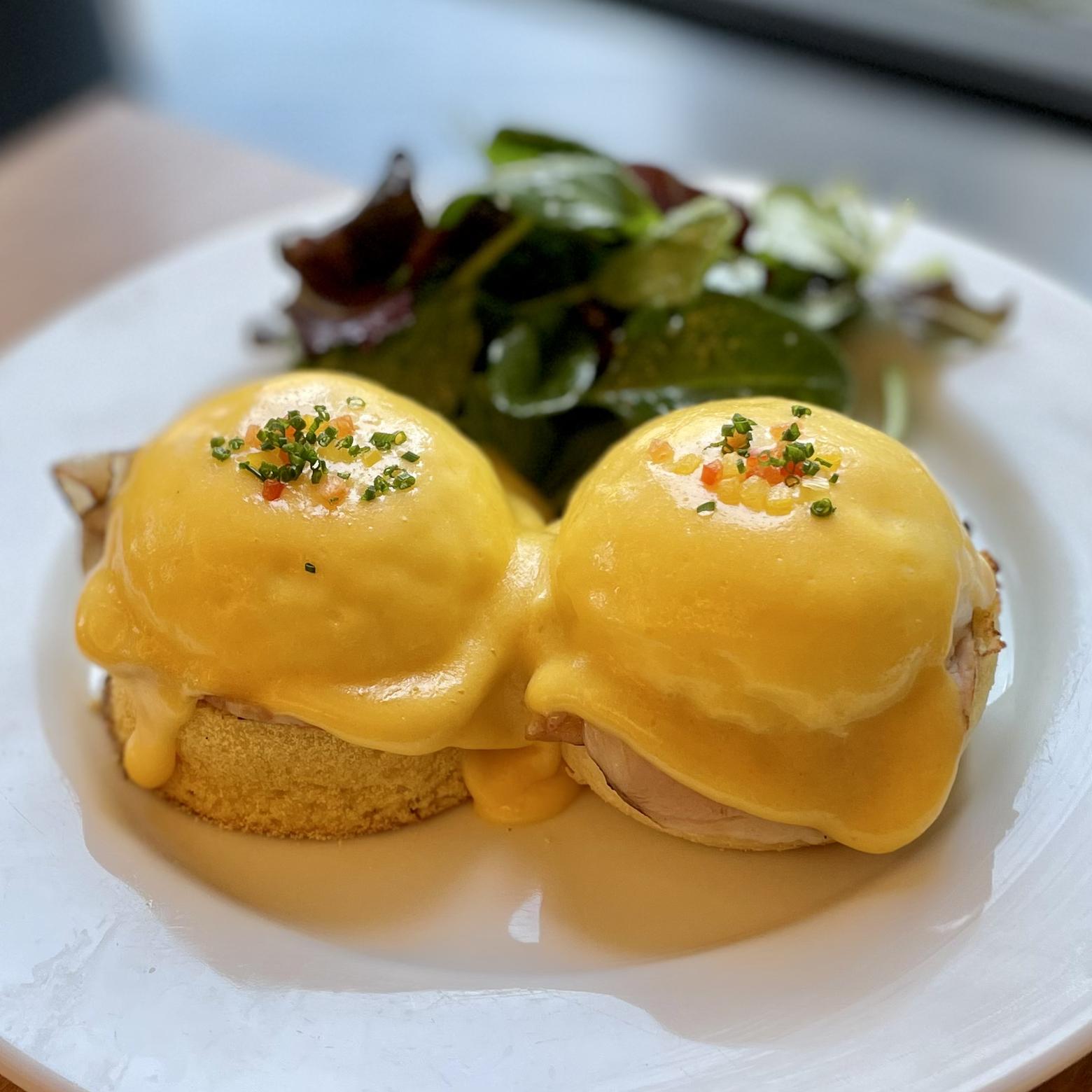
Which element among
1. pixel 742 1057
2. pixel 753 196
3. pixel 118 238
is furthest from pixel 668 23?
pixel 742 1057

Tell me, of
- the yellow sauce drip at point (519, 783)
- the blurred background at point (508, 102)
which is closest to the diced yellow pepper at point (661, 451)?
the yellow sauce drip at point (519, 783)

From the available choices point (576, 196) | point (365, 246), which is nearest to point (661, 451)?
point (576, 196)

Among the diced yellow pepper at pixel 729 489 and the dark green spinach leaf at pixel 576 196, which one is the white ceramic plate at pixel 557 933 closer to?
the diced yellow pepper at pixel 729 489

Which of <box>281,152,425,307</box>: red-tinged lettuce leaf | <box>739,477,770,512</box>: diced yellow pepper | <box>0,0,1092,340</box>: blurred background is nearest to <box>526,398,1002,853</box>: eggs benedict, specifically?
<box>739,477,770,512</box>: diced yellow pepper

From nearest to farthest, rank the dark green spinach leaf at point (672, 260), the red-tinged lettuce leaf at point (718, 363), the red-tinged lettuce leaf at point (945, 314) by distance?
the red-tinged lettuce leaf at point (718, 363) < the dark green spinach leaf at point (672, 260) < the red-tinged lettuce leaf at point (945, 314)

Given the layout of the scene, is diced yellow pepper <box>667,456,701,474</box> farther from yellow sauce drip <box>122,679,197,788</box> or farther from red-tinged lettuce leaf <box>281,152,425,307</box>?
red-tinged lettuce leaf <box>281,152,425,307</box>

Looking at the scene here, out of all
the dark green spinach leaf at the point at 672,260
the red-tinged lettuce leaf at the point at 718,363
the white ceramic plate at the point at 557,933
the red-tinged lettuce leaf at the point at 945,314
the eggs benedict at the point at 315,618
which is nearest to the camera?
the white ceramic plate at the point at 557,933

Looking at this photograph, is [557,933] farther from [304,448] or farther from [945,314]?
[945,314]
